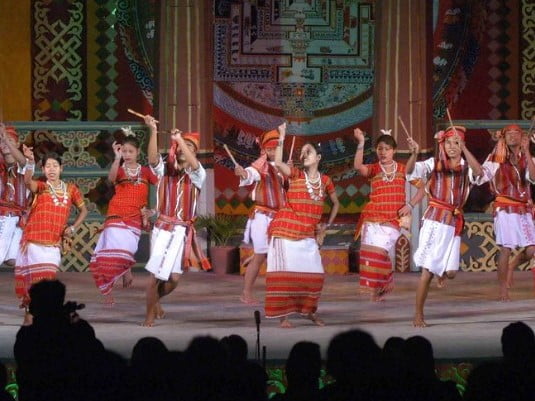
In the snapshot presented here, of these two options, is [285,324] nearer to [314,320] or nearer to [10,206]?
[314,320]

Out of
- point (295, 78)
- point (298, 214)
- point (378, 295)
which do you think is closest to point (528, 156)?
point (378, 295)

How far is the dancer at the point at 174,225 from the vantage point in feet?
36.5

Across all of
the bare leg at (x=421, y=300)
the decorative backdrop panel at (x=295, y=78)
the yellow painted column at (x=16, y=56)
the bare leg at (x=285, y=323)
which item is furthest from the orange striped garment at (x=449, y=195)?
the yellow painted column at (x=16, y=56)

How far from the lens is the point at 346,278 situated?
48.1ft

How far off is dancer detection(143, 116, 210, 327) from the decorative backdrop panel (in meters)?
4.71

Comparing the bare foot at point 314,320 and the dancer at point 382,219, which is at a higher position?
the dancer at point 382,219

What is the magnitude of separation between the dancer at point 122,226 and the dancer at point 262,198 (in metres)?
0.84

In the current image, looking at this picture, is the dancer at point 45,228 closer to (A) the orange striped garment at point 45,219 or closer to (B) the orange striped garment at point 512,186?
(A) the orange striped garment at point 45,219

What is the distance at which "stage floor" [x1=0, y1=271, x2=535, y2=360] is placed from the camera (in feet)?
33.3

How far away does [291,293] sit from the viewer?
36.8 ft

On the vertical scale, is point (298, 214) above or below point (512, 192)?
below

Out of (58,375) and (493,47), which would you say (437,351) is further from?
(493,47)

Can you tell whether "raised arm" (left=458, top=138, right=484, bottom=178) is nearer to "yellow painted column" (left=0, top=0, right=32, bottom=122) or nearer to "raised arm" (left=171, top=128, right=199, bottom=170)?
"raised arm" (left=171, top=128, right=199, bottom=170)

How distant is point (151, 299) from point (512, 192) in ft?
11.7
